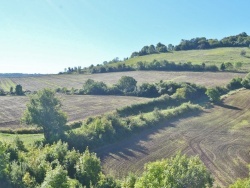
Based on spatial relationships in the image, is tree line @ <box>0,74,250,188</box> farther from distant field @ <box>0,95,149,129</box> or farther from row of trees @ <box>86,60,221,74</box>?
row of trees @ <box>86,60,221,74</box>

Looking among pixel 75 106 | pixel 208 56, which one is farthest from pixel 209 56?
pixel 75 106

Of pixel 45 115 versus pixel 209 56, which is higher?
pixel 209 56

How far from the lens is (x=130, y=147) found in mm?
56125

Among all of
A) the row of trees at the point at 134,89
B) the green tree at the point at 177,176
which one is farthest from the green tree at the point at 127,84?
the green tree at the point at 177,176

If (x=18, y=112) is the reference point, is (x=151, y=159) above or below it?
below

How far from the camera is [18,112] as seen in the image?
80.4 metres

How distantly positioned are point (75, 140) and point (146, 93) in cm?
5457

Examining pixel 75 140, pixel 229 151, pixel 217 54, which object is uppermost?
pixel 217 54

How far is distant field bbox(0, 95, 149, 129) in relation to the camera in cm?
7362

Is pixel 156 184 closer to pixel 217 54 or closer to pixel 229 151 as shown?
pixel 229 151

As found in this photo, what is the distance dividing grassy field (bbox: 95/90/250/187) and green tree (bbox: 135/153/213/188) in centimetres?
1588

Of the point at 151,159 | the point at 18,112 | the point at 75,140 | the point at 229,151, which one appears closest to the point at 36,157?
the point at 75,140

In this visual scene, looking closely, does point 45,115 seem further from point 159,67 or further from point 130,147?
point 159,67

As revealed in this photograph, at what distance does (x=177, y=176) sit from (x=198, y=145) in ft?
103
